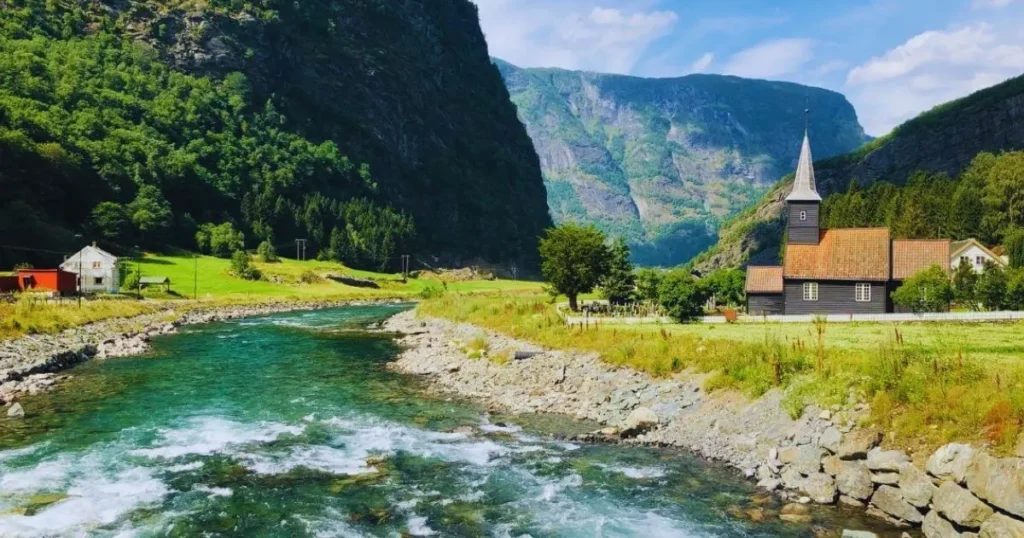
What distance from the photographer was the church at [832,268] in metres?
54.1

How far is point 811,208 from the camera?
57875mm

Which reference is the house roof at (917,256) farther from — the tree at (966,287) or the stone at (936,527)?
the stone at (936,527)

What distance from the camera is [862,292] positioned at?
2144 inches

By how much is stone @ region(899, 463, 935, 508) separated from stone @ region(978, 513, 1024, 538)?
1816mm

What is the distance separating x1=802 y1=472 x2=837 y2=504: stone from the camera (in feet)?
61.6

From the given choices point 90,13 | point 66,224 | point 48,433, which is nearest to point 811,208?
point 48,433

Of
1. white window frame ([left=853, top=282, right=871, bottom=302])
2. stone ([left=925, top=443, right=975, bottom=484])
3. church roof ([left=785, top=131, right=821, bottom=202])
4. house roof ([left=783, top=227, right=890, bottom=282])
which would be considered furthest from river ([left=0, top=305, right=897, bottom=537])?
church roof ([left=785, top=131, right=821, bottom=202])

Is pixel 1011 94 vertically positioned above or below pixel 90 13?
below

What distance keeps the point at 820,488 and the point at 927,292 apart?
117ft

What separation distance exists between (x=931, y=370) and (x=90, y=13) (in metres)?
225

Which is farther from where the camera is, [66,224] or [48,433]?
[66,224]

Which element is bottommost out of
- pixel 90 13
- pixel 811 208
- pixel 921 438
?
pixel 921 438

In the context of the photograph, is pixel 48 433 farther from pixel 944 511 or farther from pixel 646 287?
pixel 646 287

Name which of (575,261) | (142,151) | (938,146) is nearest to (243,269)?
(142,151)
